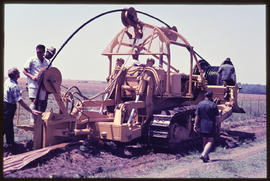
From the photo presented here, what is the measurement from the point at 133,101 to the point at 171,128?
1.27 meters

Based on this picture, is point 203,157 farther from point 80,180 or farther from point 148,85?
point 80,180

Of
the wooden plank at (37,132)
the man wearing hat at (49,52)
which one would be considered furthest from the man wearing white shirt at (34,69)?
the wooden plank at (37,132)

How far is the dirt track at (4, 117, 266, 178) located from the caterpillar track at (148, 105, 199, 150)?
0.31 meters

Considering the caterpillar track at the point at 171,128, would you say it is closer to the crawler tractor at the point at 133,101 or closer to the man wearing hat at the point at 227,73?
the crawler tractor at the point at 133,101

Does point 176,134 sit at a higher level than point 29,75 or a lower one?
lower

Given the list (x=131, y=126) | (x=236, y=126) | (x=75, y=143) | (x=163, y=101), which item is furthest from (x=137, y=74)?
(x=236, y=126)

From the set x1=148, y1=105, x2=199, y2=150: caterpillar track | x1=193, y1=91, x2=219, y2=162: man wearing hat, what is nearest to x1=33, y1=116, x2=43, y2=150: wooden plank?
x1=148, y1=105, x2=199, y2=150: caterpillar track

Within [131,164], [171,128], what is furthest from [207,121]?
[131,164]

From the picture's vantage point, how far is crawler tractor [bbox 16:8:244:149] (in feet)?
25.0

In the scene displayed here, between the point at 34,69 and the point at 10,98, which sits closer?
the point at 10,98

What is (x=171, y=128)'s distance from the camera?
8789mm

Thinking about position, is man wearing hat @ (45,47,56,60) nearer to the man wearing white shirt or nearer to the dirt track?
the man wearing white shirt

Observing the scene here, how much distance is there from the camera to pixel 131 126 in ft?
26.5

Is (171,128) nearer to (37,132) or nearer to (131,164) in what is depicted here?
(131,164)
